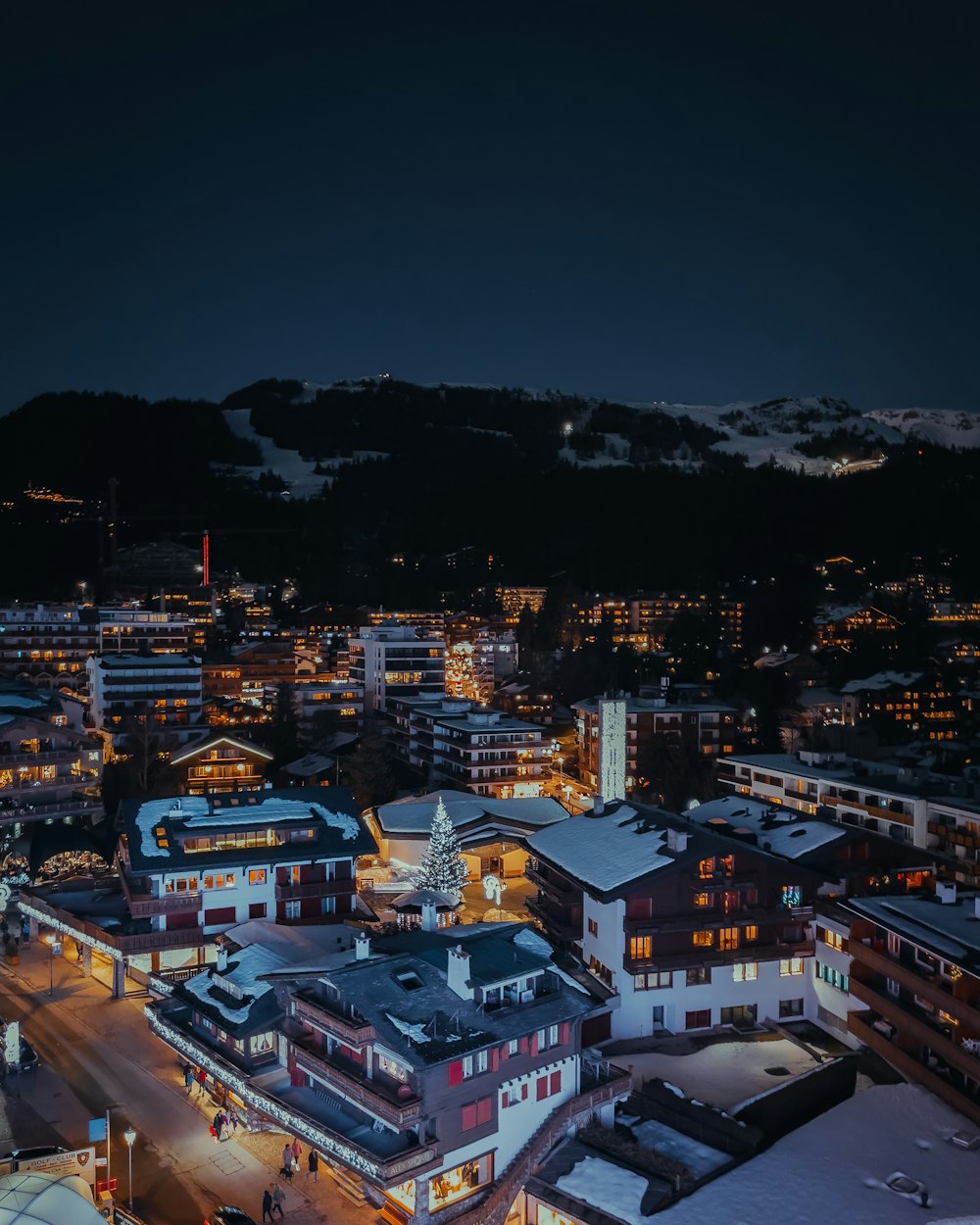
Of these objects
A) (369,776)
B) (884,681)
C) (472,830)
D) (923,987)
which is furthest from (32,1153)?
(884,681)

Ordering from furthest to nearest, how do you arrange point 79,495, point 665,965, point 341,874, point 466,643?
point 79,495, point 466,643, point 341,874, point 665,965

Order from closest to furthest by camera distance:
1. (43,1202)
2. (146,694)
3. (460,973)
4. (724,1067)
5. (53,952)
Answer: (43,1202), (460,973), (724,1067), (53,952), (146,694)

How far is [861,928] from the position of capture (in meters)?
20.4

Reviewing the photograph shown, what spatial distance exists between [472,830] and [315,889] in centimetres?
1091

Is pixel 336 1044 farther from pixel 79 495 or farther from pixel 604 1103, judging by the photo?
pixel 79 495

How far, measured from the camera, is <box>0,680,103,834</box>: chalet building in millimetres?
35500

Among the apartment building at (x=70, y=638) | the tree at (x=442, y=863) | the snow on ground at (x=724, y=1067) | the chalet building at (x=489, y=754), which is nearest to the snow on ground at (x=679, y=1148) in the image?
the snow on ground at (x=724, y=1067)

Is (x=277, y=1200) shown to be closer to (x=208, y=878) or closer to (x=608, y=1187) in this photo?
(x=608, y=1187)

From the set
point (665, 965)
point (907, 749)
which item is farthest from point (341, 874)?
point (907, 749)

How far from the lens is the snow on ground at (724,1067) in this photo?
59.6ft

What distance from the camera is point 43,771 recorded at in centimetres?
3656

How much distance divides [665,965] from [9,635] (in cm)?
5027

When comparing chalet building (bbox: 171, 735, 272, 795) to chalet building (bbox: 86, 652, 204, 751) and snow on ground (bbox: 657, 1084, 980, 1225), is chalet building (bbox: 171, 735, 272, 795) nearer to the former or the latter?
chalet building (bbox: 86, 652, 204, 751)

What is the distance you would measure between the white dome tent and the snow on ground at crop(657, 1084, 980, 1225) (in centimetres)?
727
